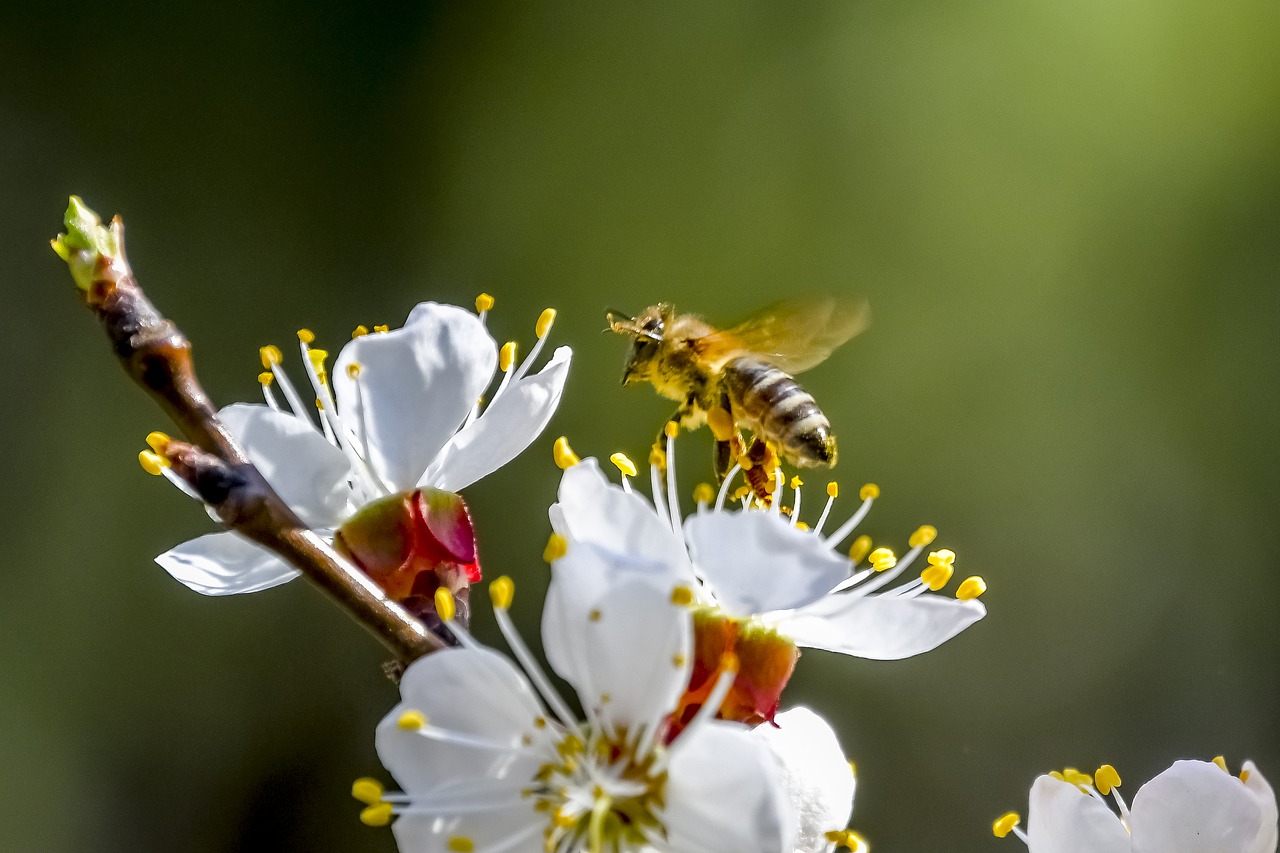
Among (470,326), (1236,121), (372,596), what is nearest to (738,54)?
(1236,121)

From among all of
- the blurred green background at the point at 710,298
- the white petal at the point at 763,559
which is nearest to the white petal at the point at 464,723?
the white petal at the point at 763,559

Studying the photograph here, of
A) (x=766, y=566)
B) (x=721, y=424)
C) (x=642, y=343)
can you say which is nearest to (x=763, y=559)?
(x=766, y=566)

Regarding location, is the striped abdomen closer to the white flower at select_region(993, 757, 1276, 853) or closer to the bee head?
the bee head

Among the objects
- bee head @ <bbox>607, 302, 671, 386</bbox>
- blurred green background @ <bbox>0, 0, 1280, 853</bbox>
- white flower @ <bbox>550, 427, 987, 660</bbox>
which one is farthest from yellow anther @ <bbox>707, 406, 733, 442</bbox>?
blurred green background @ <bbox>0, 0, 1280, 853</bbox>

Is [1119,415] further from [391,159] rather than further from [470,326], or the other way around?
[470,326]

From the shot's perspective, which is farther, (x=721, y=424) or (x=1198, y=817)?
(x=721, y=424)

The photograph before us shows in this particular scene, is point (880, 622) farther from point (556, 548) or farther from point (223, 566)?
point (223, 566)
